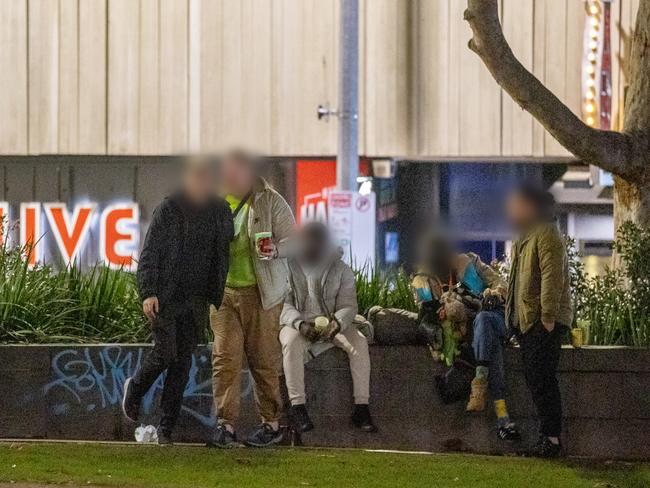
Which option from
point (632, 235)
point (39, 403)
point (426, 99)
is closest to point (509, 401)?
point (632, 235)

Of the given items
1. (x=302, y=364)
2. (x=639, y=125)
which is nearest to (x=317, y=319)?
(x=302, y=364)

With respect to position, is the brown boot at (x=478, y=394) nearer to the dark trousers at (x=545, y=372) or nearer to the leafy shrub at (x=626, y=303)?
the dark trousers at (x=545, y=372)

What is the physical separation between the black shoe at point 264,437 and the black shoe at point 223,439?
12cm

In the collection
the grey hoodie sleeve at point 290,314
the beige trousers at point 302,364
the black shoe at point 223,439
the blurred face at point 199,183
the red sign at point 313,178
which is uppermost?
the red sign at point 313,178

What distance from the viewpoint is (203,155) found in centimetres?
974

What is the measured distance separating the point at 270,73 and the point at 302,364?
39.2 feet

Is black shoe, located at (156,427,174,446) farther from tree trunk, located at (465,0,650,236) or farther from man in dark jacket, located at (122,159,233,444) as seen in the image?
tree trunk, located at (465,0,650,236)

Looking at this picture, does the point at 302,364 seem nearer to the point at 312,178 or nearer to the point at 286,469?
the point at 286,469

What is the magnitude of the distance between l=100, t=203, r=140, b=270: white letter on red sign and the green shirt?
12.4m

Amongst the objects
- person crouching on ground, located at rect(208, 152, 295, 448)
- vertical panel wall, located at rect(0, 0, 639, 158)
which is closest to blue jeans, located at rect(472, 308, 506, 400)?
person crouching on ground, located at rect(208, 152, 295, 448)

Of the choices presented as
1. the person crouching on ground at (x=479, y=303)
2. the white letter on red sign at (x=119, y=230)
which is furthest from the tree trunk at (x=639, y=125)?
the white letter on red sign at (x=119, y=230)

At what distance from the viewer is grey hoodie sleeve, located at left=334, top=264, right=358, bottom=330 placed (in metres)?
9.51

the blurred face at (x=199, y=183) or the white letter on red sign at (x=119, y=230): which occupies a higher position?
the blurred face at (x=199, y=183)

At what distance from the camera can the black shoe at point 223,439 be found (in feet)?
29.4
